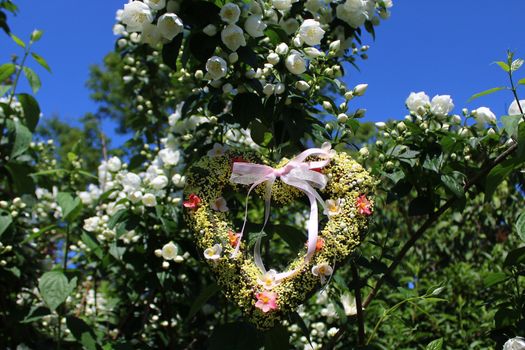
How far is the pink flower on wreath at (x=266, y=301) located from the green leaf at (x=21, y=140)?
5.43 ft

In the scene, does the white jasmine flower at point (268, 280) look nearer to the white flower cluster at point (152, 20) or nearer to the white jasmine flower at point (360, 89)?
the white jasmine flower at point (360, 89)

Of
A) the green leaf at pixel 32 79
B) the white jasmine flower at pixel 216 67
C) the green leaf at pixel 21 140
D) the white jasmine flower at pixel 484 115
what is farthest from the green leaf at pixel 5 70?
the white jasmine flower at pixel 484 115

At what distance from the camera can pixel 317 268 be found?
66.7 inches

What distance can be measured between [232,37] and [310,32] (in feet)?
0.97

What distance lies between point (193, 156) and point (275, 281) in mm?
1013

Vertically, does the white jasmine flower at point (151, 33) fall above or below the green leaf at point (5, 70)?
below

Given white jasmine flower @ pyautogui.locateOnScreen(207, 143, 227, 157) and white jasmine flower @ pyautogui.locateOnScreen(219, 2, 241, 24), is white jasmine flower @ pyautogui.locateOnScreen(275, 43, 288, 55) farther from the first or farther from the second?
white jasmine flower @ pyautogui.locateOnScreen(207, 143, 227, 157)

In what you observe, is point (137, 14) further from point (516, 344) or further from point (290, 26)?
point (516, 344)

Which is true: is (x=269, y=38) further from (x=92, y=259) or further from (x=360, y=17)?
(x=92, y=259)

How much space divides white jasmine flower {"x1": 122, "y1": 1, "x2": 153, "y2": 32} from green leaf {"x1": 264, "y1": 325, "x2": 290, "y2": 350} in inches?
44.2

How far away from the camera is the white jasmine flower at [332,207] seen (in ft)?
5.90

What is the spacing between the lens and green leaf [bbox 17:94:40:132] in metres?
2.68

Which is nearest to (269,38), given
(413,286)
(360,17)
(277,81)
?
(277,81)

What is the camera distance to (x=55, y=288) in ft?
7.66
